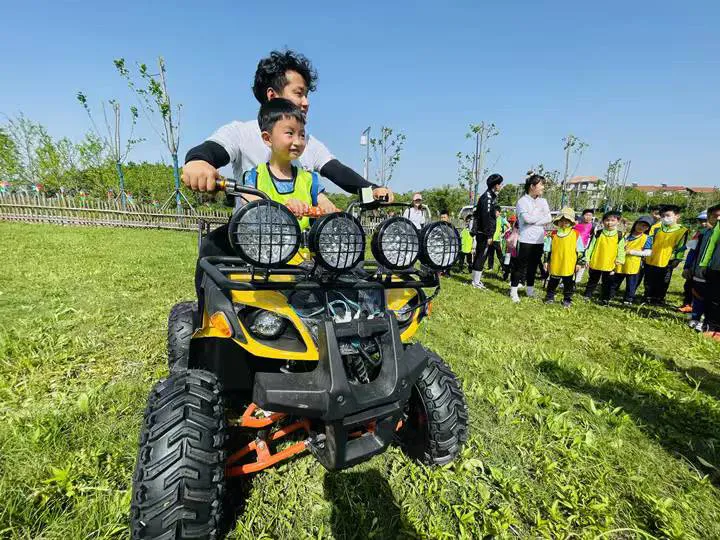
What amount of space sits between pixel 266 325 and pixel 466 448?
1536 millimetres

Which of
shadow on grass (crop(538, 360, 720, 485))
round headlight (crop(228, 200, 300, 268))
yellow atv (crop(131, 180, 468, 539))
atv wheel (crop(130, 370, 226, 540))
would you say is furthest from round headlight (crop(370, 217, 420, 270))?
shadow on grass (crop(538, 360, 720, 485))

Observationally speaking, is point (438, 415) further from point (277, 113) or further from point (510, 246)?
point (510, 246)

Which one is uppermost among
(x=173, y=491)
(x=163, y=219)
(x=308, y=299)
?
(x=308, y=299)

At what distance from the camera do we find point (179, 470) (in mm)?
1260

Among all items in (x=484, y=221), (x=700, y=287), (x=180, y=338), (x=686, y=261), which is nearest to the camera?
(x=180, y=338)

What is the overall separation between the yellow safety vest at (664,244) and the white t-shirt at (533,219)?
233cm

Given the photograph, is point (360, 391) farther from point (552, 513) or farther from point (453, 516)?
point (552, 513)

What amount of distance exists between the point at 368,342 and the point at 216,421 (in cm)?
67

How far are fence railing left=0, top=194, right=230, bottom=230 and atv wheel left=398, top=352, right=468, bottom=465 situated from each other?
16.6m

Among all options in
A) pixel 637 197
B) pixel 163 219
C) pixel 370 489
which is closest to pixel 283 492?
pixel 370 489

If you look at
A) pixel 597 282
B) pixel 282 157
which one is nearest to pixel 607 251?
pixel 597 282

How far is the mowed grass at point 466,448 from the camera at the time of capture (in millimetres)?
1679

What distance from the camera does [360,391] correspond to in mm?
1317

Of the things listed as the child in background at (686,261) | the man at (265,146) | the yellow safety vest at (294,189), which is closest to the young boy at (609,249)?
the child in background at (686,261)
